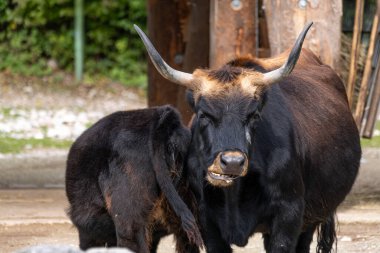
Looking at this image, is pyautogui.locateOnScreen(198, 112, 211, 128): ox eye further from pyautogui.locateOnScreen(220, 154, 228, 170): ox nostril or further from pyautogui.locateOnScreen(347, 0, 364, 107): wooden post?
pyautogui.locateOnScreen(347, 0, 364, 107): wooden post

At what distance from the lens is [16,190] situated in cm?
1259

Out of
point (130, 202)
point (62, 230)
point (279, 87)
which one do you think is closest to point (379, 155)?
point (62, 230)

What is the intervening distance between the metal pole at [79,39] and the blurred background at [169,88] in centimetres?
3

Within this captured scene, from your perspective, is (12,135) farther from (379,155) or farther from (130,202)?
(130,202)

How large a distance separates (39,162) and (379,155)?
172 inches

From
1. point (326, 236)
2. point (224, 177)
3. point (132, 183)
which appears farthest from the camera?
point (326, 236)

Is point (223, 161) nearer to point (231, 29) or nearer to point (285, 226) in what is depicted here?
point (285, 226)

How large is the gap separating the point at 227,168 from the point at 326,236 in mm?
2570

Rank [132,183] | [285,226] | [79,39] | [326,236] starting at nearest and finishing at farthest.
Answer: [132,183] < [285,226] < [326,236] < [79,39]

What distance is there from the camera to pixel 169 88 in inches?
543

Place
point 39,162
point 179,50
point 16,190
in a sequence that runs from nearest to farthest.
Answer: point 16,190, point 179,50, point 39,162

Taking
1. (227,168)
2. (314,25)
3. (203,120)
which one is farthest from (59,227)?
(227,168)

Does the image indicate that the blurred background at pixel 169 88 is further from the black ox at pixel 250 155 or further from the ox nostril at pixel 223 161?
the ox nostril at pixel 223 161

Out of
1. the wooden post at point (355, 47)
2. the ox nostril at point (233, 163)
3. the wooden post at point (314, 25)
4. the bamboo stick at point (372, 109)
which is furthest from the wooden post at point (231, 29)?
the ox nostril at point (233, 163)
